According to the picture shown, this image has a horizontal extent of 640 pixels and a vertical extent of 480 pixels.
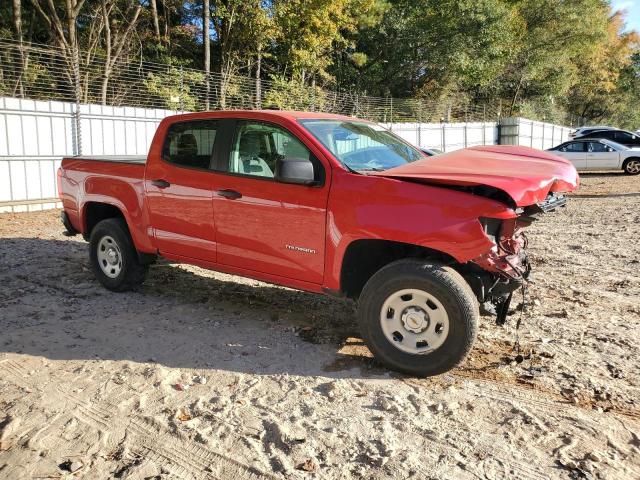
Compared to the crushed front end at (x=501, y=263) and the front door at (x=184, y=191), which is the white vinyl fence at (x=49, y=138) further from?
the crushed front end at (x=501, y=263)

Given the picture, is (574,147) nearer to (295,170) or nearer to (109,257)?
(109,257)

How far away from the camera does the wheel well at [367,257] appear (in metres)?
4.23

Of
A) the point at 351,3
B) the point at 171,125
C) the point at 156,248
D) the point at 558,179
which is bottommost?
the point at 156,248

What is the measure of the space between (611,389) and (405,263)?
5.28 feet

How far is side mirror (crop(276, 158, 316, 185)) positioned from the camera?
4.13m

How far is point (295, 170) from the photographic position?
13.6 ft

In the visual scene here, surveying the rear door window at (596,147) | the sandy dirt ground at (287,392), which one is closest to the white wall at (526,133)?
the rear door window at (596,147)

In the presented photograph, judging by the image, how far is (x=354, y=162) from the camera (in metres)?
4.49

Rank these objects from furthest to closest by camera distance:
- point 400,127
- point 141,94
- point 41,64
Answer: point 400,127, point 141,94, point 41,64

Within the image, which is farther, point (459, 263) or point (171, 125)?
point (171, 125)

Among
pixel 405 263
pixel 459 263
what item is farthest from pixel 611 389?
pixel 405 263

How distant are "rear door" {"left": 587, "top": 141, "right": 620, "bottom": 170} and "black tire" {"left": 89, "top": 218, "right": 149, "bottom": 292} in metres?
18.9

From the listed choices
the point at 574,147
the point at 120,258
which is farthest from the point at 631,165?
the point at 120,258

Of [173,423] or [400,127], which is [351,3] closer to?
[400,127]
